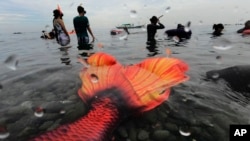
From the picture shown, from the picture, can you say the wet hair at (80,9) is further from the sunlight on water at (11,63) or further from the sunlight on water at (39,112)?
the sunlight on water at (39,112)

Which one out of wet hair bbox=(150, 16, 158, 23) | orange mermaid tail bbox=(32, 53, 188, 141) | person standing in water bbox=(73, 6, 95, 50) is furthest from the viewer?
wet hair bbox=(150, 16, 158, 23)

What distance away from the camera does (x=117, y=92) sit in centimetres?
356

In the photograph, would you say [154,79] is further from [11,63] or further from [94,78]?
[11,63]

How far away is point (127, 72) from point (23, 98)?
2.05m

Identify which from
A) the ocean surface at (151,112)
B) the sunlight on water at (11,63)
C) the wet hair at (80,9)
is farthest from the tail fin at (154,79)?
the wet hair at (80,9)

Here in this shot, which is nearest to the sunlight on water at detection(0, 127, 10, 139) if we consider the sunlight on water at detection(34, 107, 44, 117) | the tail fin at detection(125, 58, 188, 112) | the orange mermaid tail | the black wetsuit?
the sunlight on water at detection(34, 107, 44, 117)

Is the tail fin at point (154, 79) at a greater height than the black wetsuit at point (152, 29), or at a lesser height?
lesser

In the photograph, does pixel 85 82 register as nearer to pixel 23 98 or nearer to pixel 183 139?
A: pixel 23 98

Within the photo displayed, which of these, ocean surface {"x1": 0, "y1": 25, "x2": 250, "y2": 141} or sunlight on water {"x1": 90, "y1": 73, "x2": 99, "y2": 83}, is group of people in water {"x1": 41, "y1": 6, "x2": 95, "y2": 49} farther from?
sunlight on water {"x1": 90, "y1": 73, "x2": 99, "y2": 83}

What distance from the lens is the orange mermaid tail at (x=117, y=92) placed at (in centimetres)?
297

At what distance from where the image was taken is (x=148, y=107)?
142 inches

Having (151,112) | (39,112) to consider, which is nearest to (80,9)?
(39,112)

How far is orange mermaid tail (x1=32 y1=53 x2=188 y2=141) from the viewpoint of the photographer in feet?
9.75

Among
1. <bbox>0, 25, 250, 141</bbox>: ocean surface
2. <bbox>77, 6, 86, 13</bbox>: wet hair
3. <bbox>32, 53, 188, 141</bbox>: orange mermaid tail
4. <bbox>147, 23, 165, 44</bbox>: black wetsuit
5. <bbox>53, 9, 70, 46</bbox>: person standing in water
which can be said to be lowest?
<bbox>0, 25, 250, 141</bbox>: ocean surface
